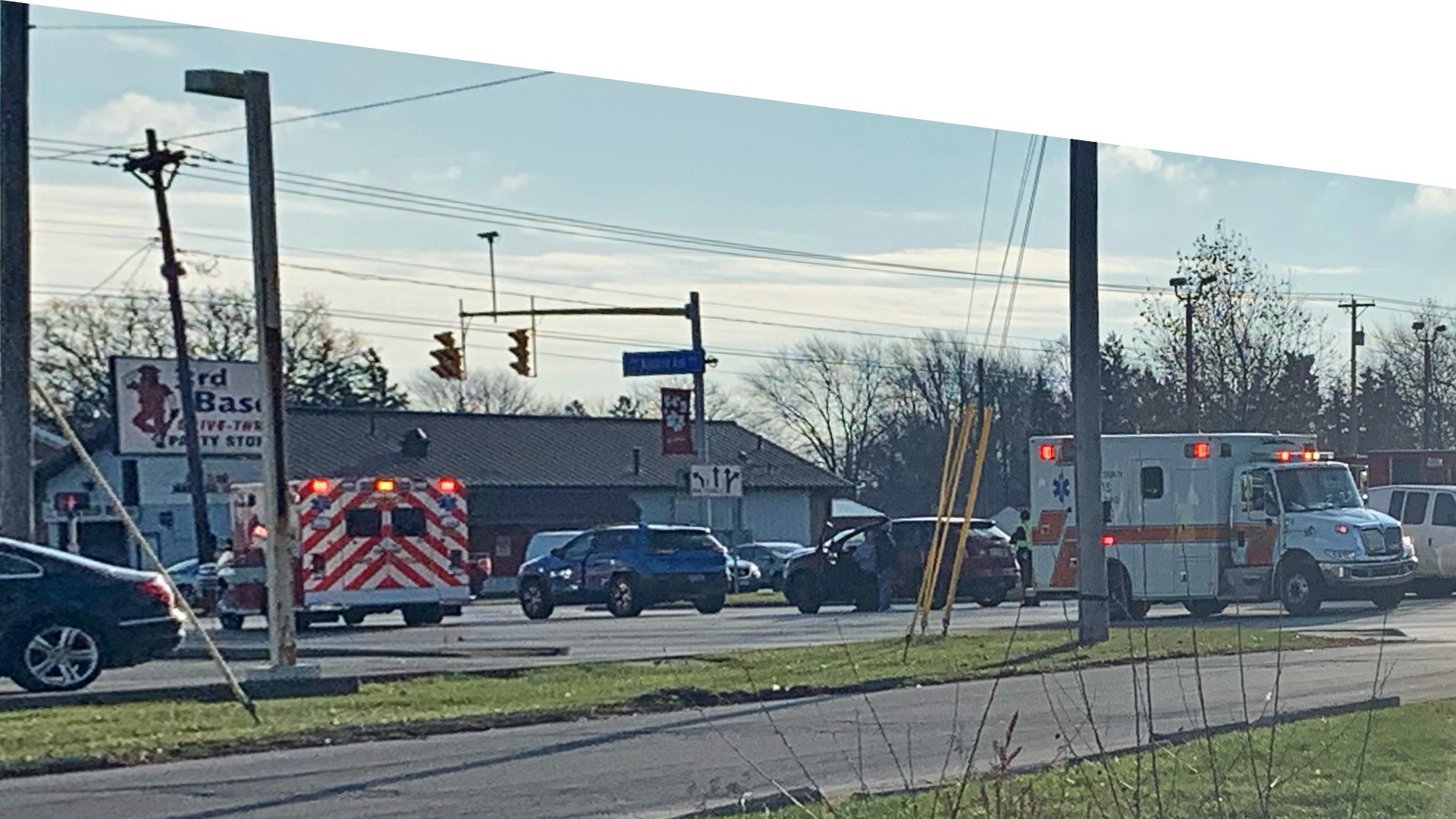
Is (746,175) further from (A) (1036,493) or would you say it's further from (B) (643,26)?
(A) (1036,493)

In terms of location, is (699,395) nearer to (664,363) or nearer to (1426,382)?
(664,363)

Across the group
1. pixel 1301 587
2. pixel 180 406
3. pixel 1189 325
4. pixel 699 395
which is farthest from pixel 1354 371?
pixel 180 406

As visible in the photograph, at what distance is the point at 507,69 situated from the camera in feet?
24.5

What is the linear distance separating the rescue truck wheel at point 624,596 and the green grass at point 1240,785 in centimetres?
149

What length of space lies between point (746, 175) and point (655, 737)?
264 cm

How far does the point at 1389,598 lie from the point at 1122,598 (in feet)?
6.29

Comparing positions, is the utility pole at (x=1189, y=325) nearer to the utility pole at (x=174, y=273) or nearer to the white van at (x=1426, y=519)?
the white van at (x=1426, y=519)

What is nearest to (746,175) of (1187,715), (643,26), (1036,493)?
(643,26)

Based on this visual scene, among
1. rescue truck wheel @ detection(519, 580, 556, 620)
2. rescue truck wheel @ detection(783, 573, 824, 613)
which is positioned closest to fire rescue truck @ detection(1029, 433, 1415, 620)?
rescue truck wheel @ detection(783, 573, 824, 613)

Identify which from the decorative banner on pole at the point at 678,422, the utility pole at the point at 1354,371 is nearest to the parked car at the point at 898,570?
the decorative banner on pole at the point at 678,422

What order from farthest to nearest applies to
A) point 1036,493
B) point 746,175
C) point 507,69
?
point 1036,493, point 746,175, point 507,69

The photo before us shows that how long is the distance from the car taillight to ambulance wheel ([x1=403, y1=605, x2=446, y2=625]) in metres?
0.92

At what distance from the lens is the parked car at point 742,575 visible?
314 inches

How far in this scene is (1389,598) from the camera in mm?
10828
